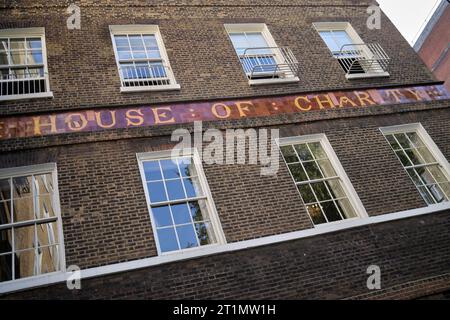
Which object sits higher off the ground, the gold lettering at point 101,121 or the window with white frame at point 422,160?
the gold lettering at point 101,121

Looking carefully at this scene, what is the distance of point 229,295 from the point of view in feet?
21.7

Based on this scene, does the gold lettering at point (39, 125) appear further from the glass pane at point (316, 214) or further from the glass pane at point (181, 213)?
the glass pane at point (316, 214)

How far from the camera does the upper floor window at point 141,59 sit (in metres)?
9.29

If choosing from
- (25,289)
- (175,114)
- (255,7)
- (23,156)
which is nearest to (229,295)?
(25,289)

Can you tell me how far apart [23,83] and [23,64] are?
23.2 inches

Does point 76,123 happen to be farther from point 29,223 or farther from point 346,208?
point 346,208

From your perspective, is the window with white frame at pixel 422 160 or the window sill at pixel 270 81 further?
the window sill at pixel 270 81

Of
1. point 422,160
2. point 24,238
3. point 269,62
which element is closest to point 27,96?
point 24,238

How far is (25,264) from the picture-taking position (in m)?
6.47

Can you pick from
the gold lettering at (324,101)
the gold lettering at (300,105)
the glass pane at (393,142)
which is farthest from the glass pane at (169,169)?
the glass pane at (393,142)

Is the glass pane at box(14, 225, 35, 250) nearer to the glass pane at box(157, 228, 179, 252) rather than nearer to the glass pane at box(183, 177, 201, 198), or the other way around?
the glass pane at box(157, 228, 179, 252)

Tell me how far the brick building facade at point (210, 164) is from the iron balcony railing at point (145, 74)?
50 mm

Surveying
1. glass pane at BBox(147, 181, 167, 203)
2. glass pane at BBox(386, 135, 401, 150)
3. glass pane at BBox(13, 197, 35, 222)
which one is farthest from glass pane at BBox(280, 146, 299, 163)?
glass pane at BBox(13, 197, 35, 222)

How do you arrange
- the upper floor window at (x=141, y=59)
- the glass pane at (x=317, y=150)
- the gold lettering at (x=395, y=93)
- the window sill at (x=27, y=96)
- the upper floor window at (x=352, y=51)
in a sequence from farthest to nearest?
the upper floor window at (x=352, y=51)
the gold lettering at (x=395, y=93)
the upper floor window at (x=141, y=59)
the glass pane at (x=317, y=150)
the window sill at (x=27, y=96)
